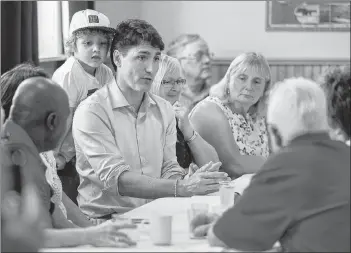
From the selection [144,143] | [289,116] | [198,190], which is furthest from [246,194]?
[144,143]

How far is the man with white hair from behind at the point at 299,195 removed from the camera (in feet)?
6.56

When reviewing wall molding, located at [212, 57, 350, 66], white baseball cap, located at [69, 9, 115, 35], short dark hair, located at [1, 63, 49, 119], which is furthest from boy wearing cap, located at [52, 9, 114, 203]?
wall molding, located at [212, 57, 350, 66]

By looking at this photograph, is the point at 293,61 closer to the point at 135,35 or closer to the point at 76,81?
the point at 76,81

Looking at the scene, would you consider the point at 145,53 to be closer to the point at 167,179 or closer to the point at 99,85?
the point at 167,179

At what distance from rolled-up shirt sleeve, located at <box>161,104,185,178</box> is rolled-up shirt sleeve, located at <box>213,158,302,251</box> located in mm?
1413

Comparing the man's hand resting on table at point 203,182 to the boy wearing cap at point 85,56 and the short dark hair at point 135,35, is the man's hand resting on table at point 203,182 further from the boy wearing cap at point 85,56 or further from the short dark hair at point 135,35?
the boy wearing cap at point 85,56

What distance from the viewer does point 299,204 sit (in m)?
2.00

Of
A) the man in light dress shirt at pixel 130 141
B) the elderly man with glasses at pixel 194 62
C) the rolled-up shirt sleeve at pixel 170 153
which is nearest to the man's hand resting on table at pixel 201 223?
the man in light dress shirt at pixel 130 141

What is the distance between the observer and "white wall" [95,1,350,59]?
8.30 metres

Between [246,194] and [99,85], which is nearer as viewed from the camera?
[246,194]

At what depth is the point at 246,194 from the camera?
6.75ft

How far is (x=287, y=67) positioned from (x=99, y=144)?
5385 mm

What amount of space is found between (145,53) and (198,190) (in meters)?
0.68

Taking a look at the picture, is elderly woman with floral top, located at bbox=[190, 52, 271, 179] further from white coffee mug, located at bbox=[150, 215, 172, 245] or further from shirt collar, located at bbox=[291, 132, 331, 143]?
shirt collar, located at bbox=[291, 132, 331, 143]
